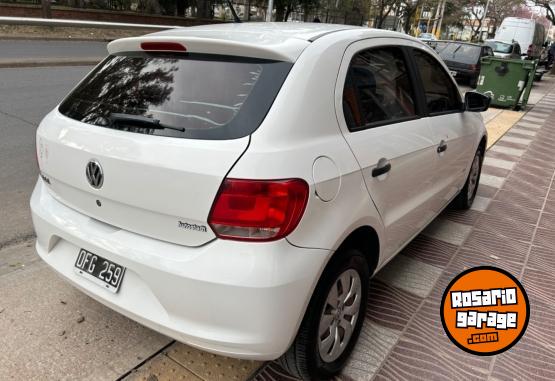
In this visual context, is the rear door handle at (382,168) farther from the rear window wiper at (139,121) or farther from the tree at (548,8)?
the tree at (548,8)

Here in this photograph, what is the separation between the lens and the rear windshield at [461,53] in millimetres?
16469

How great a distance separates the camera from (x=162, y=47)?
231cm

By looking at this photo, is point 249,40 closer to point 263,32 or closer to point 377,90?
point 263,32

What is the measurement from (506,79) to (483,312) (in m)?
11.4

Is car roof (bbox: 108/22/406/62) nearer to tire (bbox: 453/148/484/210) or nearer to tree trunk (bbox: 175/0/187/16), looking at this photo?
tire (bbox: 453/148/484/210)

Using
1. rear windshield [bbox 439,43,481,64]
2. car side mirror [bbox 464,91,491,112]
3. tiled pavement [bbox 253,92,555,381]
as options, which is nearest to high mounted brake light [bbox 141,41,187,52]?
tiled pavement [bbox 253,92,555,381]

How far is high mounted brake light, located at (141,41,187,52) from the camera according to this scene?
7.34ft

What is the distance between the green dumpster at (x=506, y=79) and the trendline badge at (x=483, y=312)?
10299mm

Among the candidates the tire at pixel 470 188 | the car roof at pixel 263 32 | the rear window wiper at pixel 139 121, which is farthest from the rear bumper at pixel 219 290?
the tire at pixel 470 188

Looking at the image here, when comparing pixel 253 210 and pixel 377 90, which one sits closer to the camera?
pixel 253 210

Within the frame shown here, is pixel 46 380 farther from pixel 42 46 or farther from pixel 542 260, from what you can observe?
pixel 42 46

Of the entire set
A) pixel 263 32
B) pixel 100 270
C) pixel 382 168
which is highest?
pixel 263 32

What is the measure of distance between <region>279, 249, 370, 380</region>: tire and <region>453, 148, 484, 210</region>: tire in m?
2.65

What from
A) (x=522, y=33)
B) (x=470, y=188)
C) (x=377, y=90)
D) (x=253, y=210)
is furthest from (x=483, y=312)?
(x=522, y=33)
